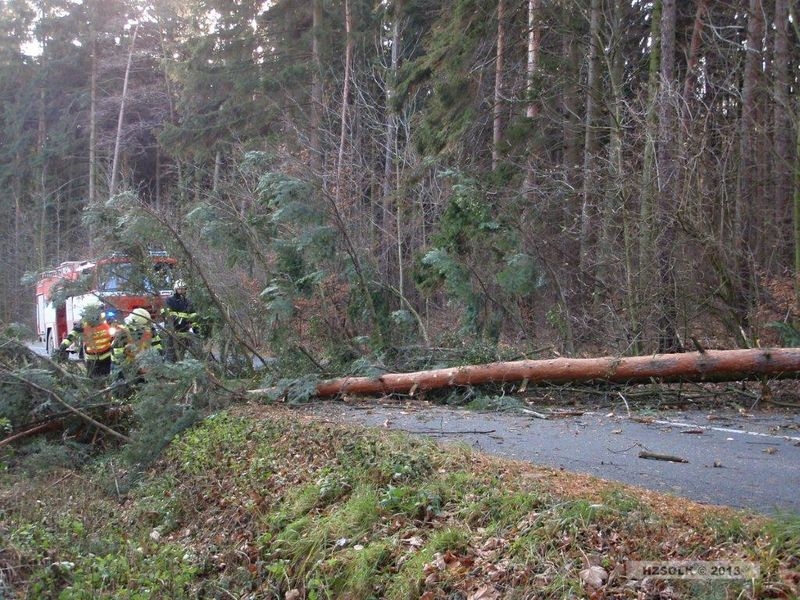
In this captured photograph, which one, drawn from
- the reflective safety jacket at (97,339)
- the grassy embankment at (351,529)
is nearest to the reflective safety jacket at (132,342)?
the reflective safety jacket at (97,339)

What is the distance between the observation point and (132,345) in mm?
12070

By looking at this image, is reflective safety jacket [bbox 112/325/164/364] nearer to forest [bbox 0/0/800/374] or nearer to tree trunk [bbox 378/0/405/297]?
forest [bbox 0/0/800/374]

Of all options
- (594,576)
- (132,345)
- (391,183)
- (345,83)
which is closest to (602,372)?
(594,576)

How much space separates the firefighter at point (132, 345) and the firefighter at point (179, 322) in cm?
25

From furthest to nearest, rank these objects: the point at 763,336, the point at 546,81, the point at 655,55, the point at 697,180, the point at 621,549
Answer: the point at 546,81 → the point at 655,55 → the point at 697,180 → the point at 763,336 → the point at 621,549

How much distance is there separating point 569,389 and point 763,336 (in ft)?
12.4

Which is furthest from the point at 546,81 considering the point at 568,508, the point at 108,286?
the point at 568,508

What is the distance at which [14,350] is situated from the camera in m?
11.8

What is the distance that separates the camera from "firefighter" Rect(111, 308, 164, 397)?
11875mm

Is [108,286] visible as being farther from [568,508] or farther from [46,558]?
[568,508]

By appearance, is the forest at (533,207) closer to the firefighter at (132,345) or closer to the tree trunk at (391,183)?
the tree trunk at (391,183)

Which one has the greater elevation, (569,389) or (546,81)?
(546,81)

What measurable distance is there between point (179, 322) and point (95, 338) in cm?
132

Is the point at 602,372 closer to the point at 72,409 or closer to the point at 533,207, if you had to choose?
the point at 533,207
